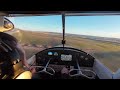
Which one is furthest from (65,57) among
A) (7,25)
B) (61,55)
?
(7,25)

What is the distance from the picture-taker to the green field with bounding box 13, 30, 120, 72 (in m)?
1.50

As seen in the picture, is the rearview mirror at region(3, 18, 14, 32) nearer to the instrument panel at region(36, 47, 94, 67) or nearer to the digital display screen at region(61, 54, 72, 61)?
the instrument panel at region(36, 47, 94, 67)

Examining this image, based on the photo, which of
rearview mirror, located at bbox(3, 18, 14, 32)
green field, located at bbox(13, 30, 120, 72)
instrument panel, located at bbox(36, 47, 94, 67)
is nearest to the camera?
rearview mirror, located at bbox(3, 18, 14, 32)

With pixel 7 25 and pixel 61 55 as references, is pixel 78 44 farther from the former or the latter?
pixel 7 25

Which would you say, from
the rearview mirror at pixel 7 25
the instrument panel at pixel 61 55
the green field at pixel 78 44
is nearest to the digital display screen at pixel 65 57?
the instrument panel at pixel 61 55

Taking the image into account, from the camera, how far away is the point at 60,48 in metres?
1.96

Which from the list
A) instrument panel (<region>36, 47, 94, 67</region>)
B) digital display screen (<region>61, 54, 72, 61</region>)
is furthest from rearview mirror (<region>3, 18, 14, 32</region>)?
digital display screen (<region>61, 54, 72, 61</region>)

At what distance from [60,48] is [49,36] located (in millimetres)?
314

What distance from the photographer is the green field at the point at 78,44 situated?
1504 mm

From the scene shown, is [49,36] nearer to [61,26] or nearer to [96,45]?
[61,26]

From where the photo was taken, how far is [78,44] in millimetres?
1862

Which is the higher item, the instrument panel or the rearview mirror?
the rearview mirror
